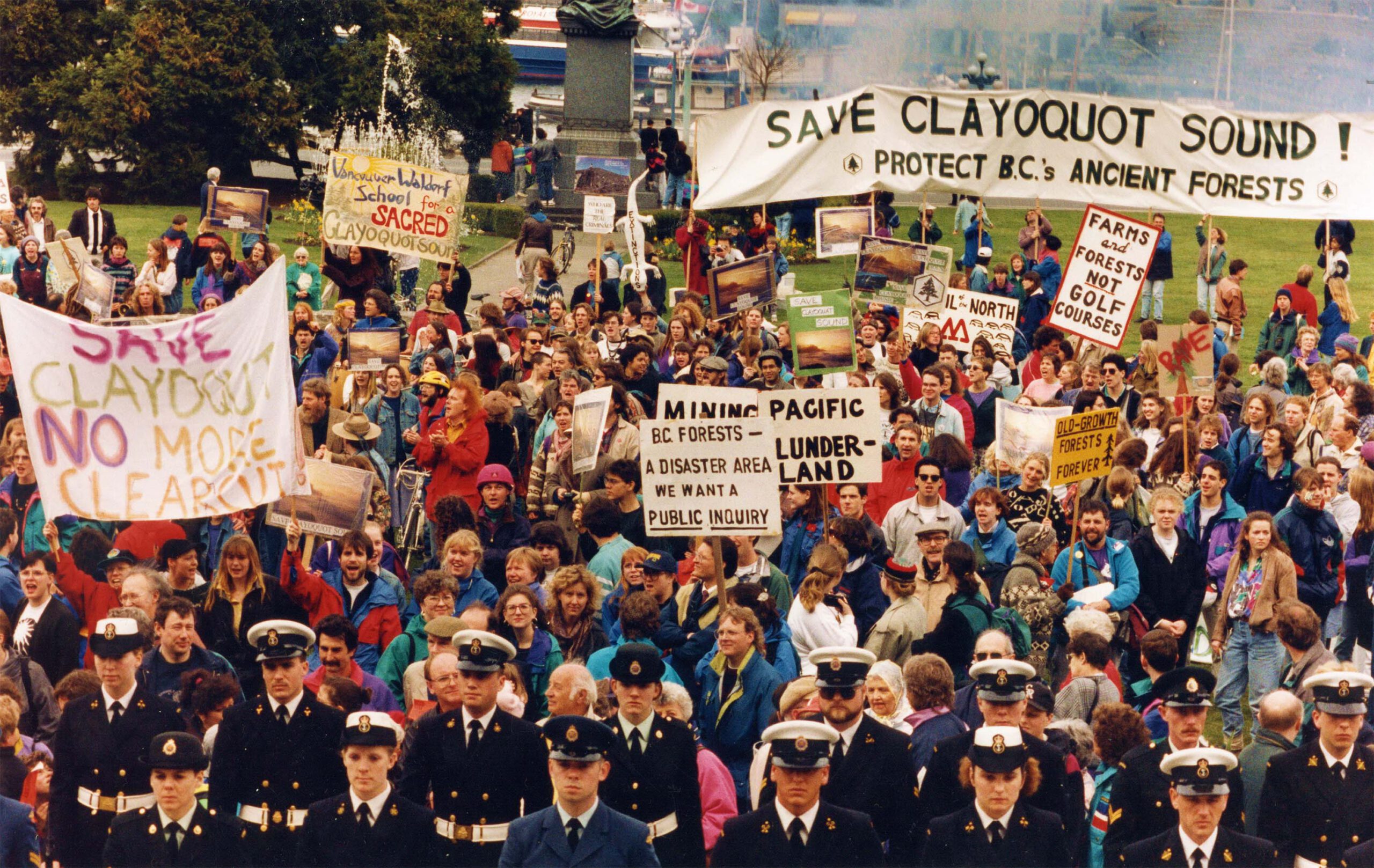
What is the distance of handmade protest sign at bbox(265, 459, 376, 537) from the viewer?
37.9 feet

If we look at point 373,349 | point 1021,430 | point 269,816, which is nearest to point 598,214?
point 373,349

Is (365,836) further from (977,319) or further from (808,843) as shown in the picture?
(977,319)

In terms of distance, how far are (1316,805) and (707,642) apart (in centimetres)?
316

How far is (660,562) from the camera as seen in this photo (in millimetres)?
10281

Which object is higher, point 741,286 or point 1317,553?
point 741,286

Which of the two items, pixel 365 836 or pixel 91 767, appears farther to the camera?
pixel 91 767

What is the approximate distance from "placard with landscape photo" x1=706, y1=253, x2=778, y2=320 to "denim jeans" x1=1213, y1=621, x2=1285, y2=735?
23.2 feet

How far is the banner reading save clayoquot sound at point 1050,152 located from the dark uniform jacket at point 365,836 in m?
7.81

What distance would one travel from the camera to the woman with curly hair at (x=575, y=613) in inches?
391

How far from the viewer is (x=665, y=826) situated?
783cm

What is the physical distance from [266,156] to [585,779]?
33095 millimetres

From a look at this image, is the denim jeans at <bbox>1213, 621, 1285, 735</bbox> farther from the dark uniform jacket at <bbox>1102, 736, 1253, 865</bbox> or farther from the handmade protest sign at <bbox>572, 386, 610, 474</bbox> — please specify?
the handmade protest sign at <bbox>572, 386, 610, 474</bbox>

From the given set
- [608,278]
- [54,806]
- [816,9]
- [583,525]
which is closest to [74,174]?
[608,278]

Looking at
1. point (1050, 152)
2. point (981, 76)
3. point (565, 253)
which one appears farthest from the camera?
point (981, 76)
